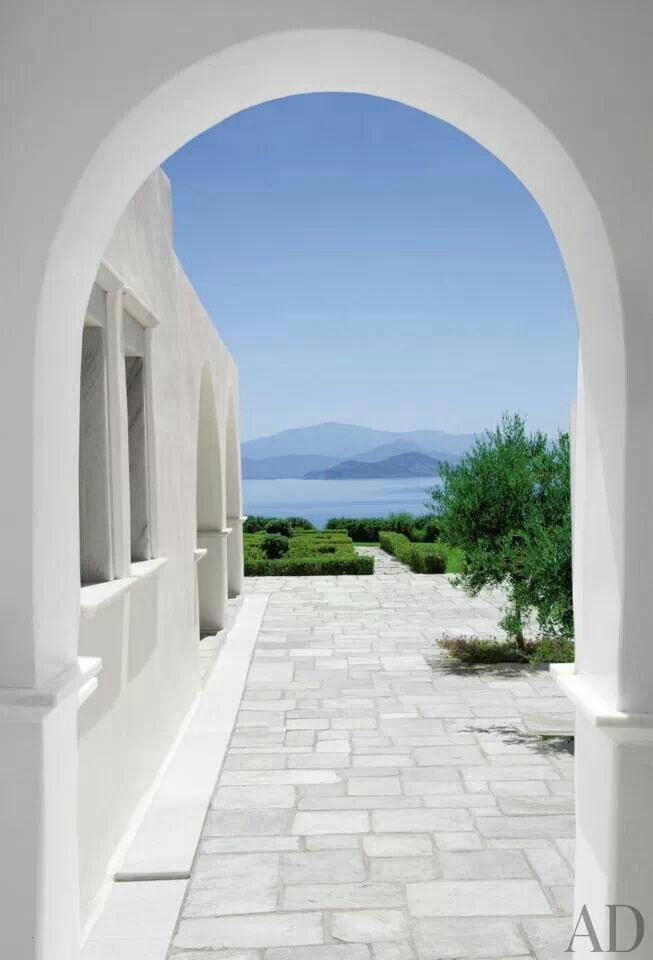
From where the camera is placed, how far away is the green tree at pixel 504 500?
32.4 ft

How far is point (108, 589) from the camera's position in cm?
489

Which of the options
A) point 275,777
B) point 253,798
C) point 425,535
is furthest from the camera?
point 425,535

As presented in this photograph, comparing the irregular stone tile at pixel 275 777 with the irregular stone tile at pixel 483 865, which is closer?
the irregular stone tile at pixel 483 865

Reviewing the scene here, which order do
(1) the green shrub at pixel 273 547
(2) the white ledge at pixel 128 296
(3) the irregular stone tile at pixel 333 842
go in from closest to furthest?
(2) the white ledge at pixel 128 296 < (3) the irregular stone tile at pixel 333 842 < (1) the green shrub at pixel 273 547

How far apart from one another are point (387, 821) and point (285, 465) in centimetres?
15792

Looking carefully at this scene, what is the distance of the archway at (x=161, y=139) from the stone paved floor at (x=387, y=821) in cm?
155

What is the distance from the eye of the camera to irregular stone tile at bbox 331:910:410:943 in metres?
4.43

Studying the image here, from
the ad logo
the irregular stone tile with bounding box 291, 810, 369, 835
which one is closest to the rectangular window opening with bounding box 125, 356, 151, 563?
the irregular stone tile with bounding box 291, 810, 369, 835

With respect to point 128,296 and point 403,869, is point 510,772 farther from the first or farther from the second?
point 128,296

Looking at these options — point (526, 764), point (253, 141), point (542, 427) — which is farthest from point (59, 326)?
point (253, 141)

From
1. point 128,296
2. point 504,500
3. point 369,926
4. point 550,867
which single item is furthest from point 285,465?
point 369,926

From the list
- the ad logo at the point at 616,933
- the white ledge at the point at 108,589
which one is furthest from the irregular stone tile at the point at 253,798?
the ad logo at the point at 616,933

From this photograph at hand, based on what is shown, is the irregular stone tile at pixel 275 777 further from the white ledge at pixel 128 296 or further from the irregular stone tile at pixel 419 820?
the white ledge at pixel 128 296

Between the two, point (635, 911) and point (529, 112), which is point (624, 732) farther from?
point (529, 112)
